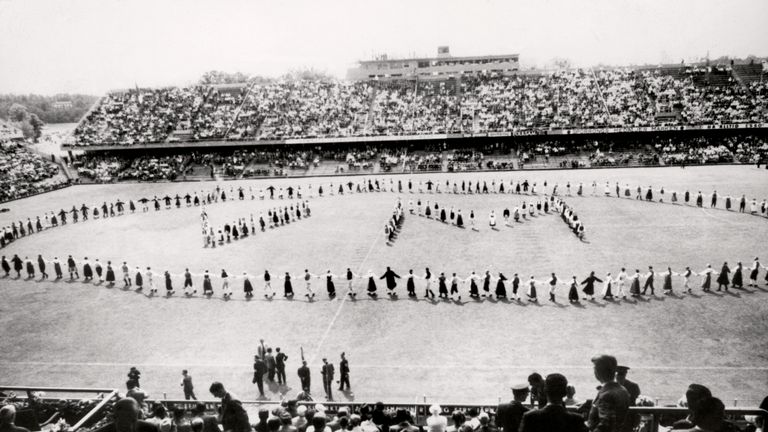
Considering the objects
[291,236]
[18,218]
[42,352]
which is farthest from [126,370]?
[18,218]

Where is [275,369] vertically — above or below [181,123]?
below

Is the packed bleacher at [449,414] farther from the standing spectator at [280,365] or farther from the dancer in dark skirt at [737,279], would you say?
the dancer in dark skirt at [737,279]

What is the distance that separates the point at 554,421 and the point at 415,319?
13.3 m

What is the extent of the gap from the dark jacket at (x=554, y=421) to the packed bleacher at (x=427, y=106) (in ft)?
174

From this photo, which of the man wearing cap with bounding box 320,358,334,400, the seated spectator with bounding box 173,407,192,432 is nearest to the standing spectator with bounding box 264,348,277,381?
the man wearing cap with bounding box 320,358,334,400

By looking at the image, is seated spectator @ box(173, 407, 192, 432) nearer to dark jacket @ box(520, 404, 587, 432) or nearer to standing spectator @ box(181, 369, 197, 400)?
standing spectator @ box(181, 369, 197, 400)

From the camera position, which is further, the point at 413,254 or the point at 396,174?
the point at 396,174

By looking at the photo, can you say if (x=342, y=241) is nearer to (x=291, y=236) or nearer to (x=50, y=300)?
(x=291, y=236)

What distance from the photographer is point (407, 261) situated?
944 inches

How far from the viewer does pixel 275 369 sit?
47.3 ft

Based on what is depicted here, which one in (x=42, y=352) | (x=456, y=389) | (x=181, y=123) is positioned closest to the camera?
(x=456, y=389)

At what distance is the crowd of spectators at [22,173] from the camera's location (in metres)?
48.8

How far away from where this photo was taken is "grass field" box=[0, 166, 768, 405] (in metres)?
→ 14.0

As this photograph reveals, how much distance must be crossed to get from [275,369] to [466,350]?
17.9ft
